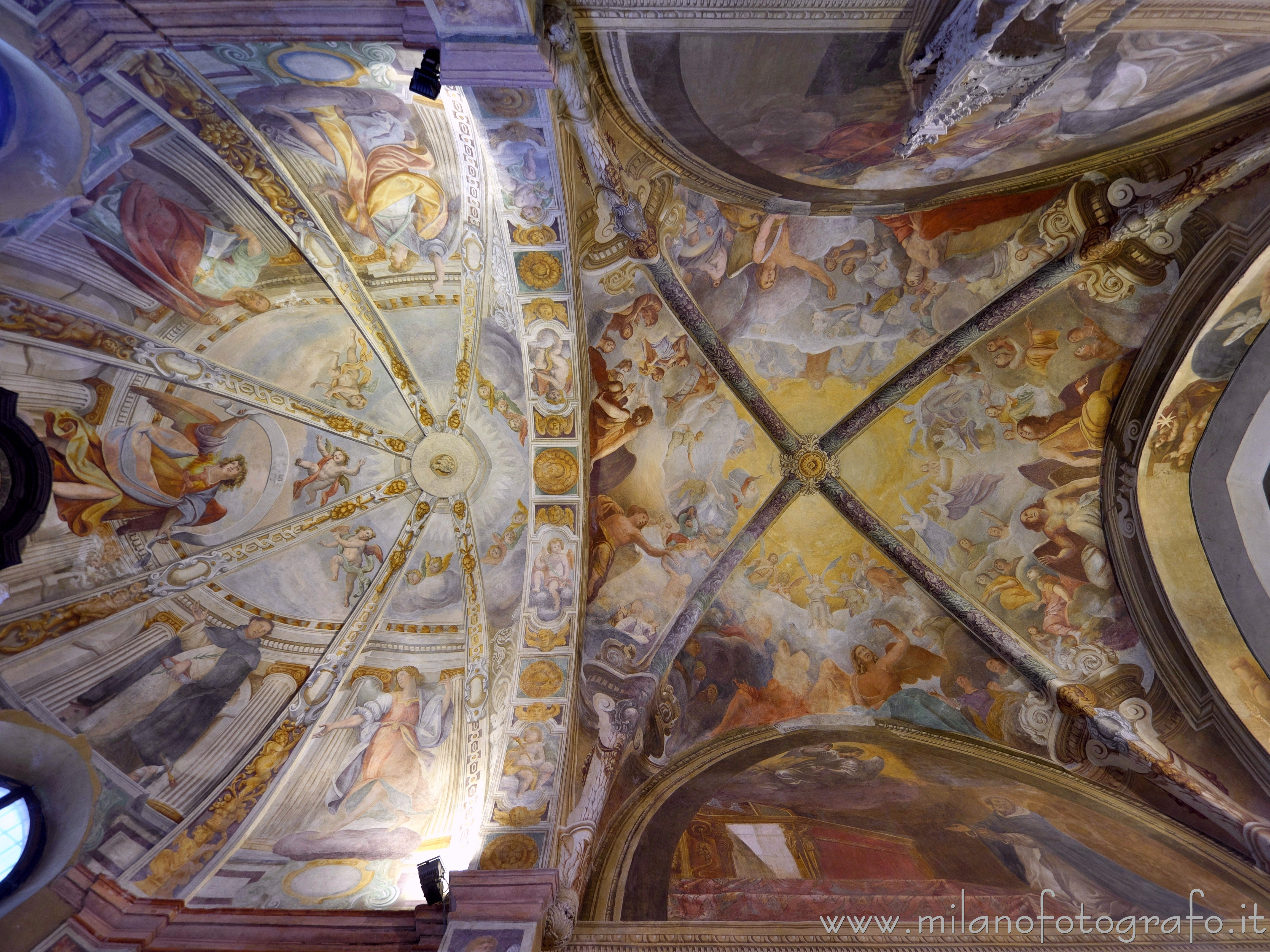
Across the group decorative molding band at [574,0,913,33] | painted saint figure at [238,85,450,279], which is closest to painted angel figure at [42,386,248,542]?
painted saint figure at [238,85,450,279]

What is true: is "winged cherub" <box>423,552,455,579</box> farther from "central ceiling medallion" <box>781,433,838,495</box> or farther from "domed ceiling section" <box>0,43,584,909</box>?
"central ceiling medallion" <box>781,433,838,495</box>

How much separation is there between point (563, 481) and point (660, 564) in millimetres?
1999

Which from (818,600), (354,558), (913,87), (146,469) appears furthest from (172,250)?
(818,600)

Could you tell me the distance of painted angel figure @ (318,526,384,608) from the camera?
8500 mm

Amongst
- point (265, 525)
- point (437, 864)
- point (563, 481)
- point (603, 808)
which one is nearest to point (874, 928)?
point (603, 808)

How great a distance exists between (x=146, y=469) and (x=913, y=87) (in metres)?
9.60

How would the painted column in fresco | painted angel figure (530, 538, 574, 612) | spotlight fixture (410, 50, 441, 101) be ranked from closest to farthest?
1. spotlight fixture (410, 50, 441, 101)
2. the painted column in fresco
3. painted angel figure (530, 538, 574, 612)

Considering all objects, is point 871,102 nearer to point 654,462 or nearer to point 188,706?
point 654,462

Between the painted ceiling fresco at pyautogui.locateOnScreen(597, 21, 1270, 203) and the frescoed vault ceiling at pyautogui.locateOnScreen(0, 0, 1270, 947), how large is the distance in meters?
0.05

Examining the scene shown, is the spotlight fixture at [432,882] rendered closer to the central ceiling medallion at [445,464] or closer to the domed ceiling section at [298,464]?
the domed ceiling section at [298,464]

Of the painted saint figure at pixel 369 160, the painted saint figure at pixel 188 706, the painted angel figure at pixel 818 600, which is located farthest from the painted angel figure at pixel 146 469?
the painted angel figure at pixel 818 600

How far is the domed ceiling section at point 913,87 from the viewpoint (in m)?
4.75

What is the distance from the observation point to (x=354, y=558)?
8547 millimetres

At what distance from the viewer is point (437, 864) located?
20.5 ft
